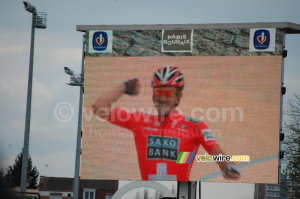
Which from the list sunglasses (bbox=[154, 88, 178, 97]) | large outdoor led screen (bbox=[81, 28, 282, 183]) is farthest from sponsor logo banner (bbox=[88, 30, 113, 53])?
sunglasses (bbox=[154, 88, 178, 97])

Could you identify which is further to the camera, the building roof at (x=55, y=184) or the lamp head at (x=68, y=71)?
the building roof at (x=55, y=184)

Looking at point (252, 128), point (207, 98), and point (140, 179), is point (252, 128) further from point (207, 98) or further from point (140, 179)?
point (140, 179)

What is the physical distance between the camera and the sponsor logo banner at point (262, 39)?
1305 cm

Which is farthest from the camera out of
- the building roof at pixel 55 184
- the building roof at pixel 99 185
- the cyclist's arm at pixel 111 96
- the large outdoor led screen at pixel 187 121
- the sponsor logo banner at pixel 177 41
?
the building roof at pixel 55 184

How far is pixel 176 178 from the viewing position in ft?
44.2

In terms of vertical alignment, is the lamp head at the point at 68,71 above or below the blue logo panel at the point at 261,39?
above

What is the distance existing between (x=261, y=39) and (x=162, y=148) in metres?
3.18

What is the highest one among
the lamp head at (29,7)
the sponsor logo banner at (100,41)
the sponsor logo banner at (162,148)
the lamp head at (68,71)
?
the lamp head at (29,7)

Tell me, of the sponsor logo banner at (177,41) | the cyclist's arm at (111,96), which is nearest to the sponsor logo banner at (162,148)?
the cyclist's arm at (111,96)

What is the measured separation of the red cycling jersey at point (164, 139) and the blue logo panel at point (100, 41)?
1465 mm

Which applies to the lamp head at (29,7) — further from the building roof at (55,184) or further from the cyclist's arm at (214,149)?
the building roof at (55,184)

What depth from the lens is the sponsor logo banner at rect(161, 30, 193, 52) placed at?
13422 millimetres

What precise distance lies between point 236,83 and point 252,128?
3.36ft

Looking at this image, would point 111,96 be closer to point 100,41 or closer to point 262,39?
point 100,41
